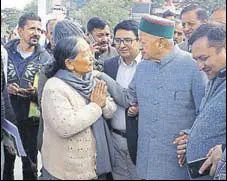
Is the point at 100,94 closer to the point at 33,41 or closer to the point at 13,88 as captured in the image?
the point at 13,88

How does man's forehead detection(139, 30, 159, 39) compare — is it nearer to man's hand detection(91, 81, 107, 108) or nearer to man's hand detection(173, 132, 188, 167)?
man's hand detection(91, 81, 107, 108)

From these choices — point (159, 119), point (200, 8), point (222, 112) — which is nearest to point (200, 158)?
point (222, 112)

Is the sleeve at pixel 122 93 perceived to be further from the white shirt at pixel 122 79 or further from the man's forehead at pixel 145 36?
the man's forehead at pixel 145 36

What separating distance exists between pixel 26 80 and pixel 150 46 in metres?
1.41

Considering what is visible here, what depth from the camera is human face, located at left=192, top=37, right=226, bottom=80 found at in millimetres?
1877

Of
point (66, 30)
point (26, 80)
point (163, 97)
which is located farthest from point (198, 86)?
point (26, 80)

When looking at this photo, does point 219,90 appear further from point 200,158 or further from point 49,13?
point 49,13

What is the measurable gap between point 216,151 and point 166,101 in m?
0.51

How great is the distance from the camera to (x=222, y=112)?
179 cm

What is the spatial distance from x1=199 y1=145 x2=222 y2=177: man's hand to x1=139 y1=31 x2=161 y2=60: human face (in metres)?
0.71


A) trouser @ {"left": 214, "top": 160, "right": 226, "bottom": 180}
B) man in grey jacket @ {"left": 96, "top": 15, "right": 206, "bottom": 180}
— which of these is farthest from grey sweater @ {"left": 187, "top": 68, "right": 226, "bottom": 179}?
man in grey jacket @ {"left": 96, "top": 15, "right": 206, "bottom": 180}

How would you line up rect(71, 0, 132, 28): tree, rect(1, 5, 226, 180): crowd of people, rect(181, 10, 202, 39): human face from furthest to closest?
1. rect(181, 10, 202, 39): human face
2. rect(71, 0, 132, 28): tree
3. rect(1, 5, 226, 180): crowd of people

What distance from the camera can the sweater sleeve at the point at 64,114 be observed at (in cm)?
211

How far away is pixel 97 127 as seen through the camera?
7.49 feet
